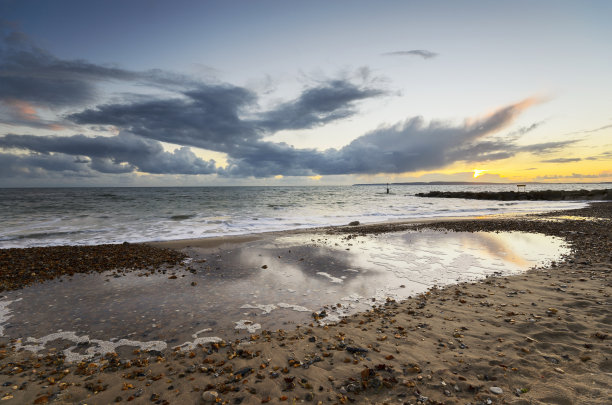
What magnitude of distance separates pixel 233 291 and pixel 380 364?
218 inches

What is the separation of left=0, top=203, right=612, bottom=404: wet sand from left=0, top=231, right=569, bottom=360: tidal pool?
0.68 metres

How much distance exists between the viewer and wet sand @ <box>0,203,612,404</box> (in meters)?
4.09

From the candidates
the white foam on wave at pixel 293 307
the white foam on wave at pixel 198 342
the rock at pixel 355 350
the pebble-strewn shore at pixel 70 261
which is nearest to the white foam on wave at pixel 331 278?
the white foam on wave at pixel 293 307

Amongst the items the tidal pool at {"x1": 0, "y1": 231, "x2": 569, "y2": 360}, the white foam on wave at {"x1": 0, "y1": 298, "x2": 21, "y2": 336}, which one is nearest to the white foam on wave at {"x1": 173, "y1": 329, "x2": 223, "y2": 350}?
the tidal pool at {"x1": 0, "y1": 231, "x2": 569, "y2": 360}

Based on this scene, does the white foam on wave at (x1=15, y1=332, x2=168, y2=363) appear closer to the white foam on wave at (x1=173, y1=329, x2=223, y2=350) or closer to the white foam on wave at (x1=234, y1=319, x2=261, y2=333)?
the white foam on wave at (x1=173, y1=329, x2=223, y2=350)

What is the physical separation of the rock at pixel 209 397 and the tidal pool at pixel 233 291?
187 cm

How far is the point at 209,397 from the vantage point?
4074mm

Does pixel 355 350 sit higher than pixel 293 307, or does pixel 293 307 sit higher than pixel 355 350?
pixel 355 350

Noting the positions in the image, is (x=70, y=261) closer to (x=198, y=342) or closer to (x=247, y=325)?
(x=198, y=342)

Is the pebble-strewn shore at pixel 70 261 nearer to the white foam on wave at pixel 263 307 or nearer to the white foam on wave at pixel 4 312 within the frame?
the white foam on wave at pixel 4 312

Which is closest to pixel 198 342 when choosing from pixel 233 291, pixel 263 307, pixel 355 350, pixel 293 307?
pixel 263 307

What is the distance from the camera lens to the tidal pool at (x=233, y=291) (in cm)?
635

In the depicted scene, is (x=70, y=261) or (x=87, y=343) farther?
(x=70, y=261)

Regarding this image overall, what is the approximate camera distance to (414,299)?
7.91m
